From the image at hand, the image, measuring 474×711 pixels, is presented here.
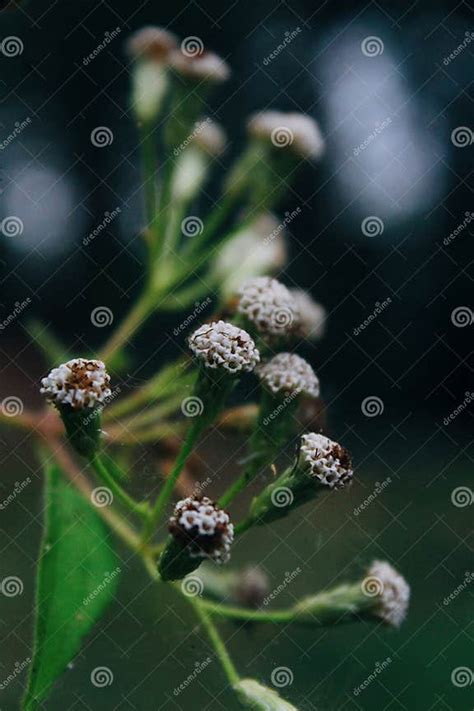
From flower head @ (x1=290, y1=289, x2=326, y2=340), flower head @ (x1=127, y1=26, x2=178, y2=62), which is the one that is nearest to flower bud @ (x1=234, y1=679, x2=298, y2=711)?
flower head @ (x1=290, y1=289, x2=326, y2=340)

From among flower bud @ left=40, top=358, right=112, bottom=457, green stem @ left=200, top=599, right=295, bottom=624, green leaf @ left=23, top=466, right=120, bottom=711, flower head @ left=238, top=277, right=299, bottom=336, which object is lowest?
green leaf @ left=23, top=466, right=120, bottom=711

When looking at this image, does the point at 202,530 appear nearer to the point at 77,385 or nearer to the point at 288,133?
the point at 77,385

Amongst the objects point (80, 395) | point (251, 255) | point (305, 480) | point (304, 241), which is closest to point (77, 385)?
point (80, 395)

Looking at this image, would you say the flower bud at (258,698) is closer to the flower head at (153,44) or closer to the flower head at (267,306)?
the flower head at (267,306)

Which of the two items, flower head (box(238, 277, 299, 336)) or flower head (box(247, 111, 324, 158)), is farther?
flower head (box(247, 111, 324, 158))

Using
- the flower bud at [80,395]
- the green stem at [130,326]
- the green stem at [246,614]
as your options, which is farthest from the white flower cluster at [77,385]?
the green stem at [246,614]

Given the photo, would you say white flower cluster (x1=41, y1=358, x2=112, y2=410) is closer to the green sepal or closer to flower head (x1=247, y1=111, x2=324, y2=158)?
the green sepal

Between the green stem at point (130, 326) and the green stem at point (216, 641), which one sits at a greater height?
the green stem at point (130, 326)

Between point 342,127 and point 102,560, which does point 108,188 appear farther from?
point 102,560
